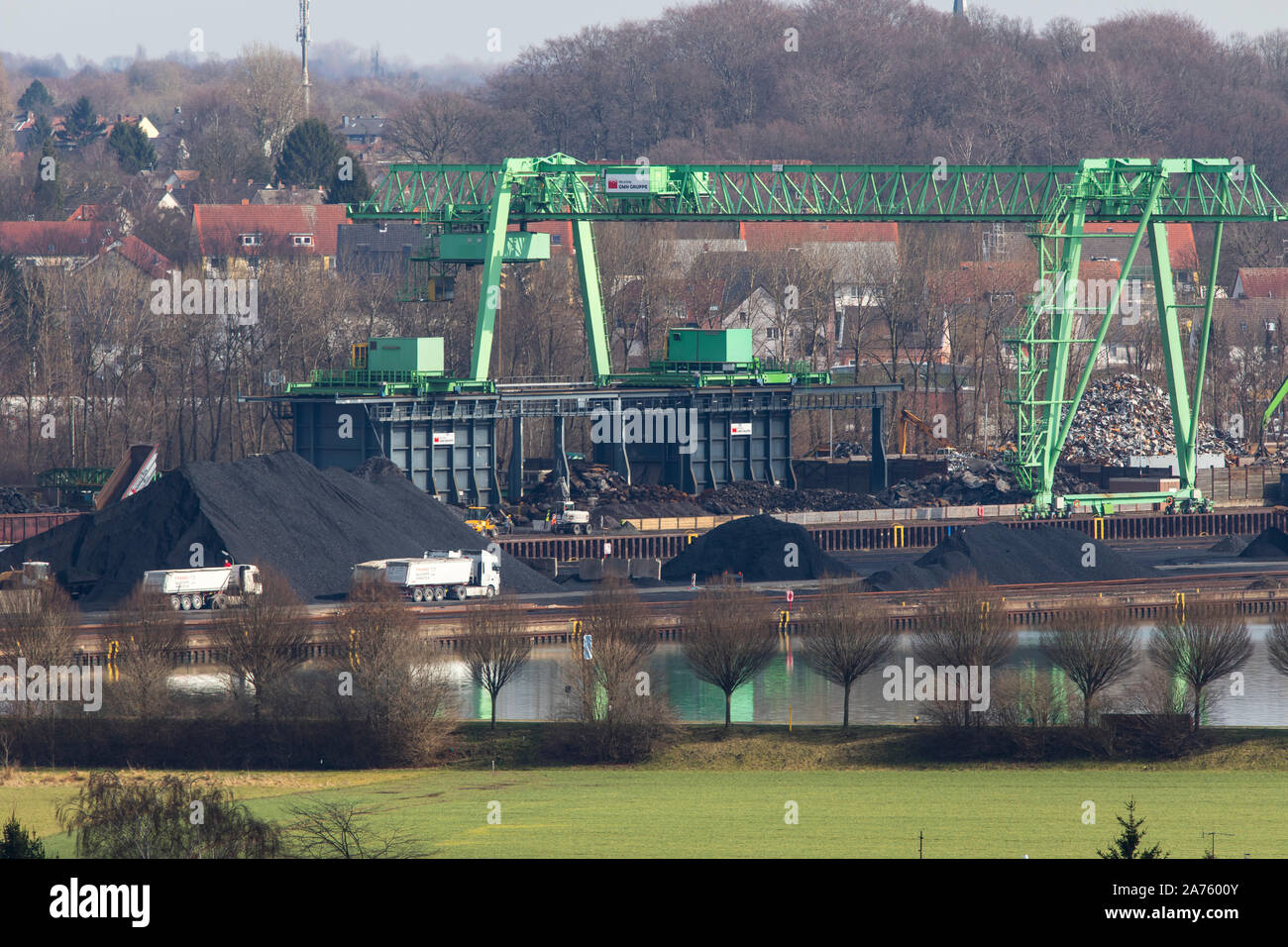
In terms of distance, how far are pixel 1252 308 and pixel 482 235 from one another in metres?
56.9

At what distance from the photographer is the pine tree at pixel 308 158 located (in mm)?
148125

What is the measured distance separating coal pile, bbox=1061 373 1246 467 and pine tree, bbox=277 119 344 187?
63437mm

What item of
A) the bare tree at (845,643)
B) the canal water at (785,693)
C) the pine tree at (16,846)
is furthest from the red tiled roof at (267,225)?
the pine tree at (16,846)

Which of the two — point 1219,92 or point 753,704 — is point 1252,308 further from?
point 753,704

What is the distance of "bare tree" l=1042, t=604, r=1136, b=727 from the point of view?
46906 millimetres

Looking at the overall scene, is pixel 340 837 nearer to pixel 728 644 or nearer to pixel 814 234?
pixel 728 644

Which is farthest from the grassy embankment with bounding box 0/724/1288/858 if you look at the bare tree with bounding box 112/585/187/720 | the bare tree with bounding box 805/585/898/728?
the bare tree with bounding box 112/585/187/720

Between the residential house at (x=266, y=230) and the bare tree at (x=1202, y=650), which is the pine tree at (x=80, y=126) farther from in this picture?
the bare tree at (x=1202, y=650)

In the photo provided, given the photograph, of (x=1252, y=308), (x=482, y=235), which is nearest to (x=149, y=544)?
(x=482, y=235)

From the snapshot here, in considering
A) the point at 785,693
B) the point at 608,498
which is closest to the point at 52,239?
the point at 608,498

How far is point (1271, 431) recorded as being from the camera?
113 meters

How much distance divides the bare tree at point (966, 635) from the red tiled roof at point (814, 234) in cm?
7064

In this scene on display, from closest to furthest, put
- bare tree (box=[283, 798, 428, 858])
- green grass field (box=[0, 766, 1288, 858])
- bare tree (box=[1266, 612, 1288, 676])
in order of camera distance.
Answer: bare tree (box=[283, 798, 428, 858]) < green grass field (box=[0, 766, 1288, 858]) < bare tree (box=[1266, 612, 1288, 676])

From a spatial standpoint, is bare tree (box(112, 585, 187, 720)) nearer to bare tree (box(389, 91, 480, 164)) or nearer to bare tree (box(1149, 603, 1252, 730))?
bare tree (box(1149, 603, 1252, 730))
